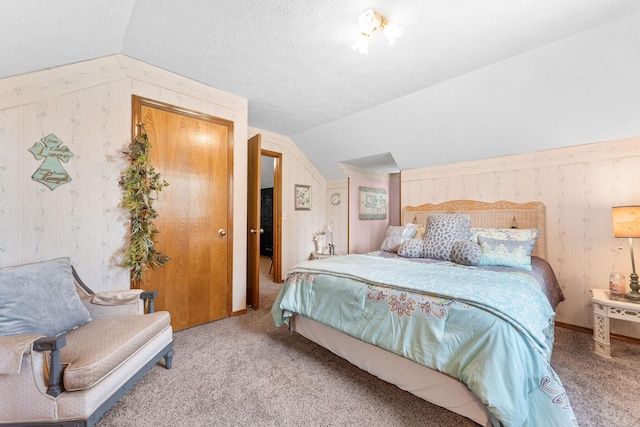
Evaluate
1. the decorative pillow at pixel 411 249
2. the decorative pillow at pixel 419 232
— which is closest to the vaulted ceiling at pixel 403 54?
the decorative pillow at pixel 419 232

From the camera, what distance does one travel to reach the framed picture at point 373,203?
5.07m

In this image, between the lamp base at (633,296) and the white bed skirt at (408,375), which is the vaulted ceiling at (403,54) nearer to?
the lamp base at (633,296)

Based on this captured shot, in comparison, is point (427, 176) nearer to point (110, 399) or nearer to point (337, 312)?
point (337, 312)

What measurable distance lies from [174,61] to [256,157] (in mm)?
1174

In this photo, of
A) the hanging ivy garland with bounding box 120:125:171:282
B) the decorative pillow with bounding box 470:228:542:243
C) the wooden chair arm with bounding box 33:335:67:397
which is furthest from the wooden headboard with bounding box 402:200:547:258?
the wooden chair arm with bounding box 33:335:67:397

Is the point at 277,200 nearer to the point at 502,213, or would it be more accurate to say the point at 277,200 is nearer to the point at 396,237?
the point at 396,237

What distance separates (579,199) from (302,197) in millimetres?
3706

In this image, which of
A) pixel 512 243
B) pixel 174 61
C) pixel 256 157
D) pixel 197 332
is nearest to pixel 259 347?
pixel 197 332

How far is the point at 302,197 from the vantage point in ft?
15.5

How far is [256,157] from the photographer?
303 centimetres

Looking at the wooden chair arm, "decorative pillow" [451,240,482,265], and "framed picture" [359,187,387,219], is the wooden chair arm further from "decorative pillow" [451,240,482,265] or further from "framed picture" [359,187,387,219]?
"framed picture" [359,187,387,219]

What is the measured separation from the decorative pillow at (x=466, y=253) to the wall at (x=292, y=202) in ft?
8.99

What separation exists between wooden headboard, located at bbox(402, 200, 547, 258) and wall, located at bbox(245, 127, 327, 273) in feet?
6.77

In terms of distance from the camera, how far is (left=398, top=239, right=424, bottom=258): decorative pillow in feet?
9.21
